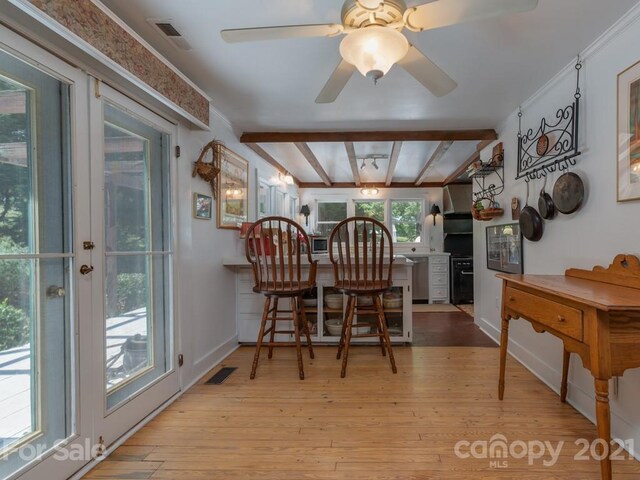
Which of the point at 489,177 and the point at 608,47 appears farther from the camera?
the point at 489,177

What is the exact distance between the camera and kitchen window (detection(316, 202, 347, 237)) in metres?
6.34

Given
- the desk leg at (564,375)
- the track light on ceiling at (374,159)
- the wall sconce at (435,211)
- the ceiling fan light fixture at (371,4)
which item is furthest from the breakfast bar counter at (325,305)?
the wall sconce at (435,211)

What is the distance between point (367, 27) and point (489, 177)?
274cm

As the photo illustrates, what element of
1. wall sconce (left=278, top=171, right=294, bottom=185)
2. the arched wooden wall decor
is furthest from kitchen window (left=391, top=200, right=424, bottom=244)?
the arched wooden wall decor

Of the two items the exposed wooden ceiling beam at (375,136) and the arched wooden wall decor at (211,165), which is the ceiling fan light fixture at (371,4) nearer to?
the arched wooden wall decor at (211,165)

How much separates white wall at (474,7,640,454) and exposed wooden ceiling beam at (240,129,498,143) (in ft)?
2.00

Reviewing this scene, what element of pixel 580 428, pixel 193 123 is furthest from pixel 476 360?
pixel 193 123

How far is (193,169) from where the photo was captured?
→ 239 cm

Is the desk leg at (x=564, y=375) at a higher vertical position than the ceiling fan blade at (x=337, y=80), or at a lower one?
lower

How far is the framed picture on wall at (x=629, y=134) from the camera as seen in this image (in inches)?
59.3

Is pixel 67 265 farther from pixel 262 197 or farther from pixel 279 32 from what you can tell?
pixel 262 197

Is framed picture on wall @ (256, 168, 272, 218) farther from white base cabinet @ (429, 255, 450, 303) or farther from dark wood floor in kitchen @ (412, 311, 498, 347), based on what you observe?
white base cabinet @ (429, 255, 450, 303)

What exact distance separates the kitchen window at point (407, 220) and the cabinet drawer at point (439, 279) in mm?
894

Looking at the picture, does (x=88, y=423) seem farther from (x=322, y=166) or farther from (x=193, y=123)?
(x=322, y=166)
